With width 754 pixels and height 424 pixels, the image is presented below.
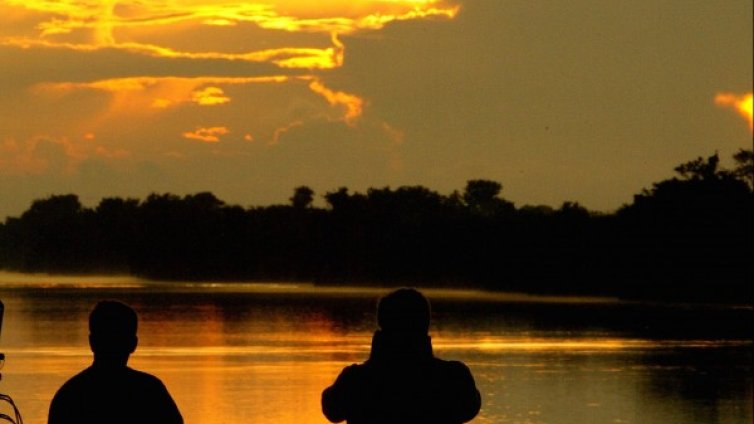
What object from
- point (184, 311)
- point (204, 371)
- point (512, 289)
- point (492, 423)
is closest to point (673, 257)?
point (512, 289)

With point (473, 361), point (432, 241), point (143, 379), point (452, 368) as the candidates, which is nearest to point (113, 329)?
point (143, 379)

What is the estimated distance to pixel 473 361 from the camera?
29.3m

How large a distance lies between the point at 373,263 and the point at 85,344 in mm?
93603

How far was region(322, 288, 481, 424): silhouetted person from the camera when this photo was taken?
5750 mm

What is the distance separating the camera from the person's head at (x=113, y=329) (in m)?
5.43

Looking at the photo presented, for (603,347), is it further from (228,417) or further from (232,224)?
(232,224)

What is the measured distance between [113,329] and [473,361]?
945 inches

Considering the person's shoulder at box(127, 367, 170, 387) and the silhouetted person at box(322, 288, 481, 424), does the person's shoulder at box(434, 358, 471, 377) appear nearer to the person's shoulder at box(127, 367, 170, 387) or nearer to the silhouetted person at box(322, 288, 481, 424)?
the silhouetted person at box(322, 288, 481, 424)

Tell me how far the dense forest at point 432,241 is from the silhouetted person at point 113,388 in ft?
245

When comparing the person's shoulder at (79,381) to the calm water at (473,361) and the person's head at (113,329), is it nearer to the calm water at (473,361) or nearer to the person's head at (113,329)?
the person's head at (113,329)

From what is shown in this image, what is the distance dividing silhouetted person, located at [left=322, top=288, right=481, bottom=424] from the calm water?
1103cm

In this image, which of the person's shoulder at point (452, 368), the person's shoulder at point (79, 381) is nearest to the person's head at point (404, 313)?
the person's shoulder at point (452, 368)

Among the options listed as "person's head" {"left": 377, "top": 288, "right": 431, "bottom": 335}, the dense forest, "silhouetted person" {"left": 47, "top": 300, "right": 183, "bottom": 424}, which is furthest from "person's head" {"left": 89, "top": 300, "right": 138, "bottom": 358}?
the dense forest

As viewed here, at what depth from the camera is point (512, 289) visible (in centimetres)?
10319
